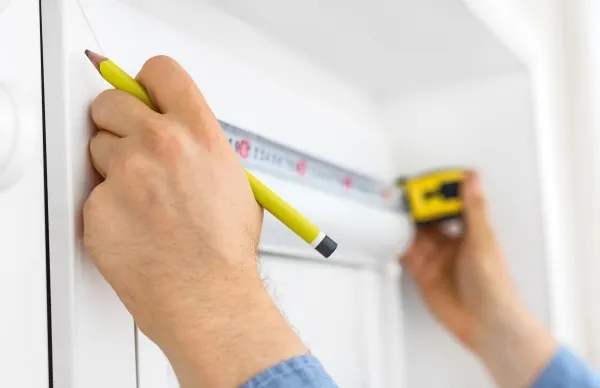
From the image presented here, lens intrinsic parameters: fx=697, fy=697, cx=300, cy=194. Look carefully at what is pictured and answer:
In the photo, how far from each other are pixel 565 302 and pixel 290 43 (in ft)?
1.74

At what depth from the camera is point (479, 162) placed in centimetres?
96

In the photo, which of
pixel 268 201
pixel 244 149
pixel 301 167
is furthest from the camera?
pixel 301 167

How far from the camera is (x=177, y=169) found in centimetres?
41

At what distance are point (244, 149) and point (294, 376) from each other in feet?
0.85

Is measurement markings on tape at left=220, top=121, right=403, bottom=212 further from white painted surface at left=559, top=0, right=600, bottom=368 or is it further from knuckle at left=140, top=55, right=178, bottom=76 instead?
white painted surface at left=559, top=0, right=600, bottom=368

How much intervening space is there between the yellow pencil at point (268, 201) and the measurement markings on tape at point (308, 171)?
5.3 inches

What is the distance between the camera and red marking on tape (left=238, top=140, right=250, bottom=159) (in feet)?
1.99

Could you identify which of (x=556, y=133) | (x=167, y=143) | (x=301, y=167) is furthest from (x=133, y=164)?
(x=556, y=133)

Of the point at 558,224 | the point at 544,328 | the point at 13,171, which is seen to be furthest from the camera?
the point at 558,224

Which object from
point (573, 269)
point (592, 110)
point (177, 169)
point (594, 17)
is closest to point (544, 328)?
point (573, 269)

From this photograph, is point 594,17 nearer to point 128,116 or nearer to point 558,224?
point 558,224

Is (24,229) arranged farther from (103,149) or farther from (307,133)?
(307,133)

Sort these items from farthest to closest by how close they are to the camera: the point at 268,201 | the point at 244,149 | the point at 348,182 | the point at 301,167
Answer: the point at 348,182, the point at 301,167, the point at 244,149, the point at 268,201

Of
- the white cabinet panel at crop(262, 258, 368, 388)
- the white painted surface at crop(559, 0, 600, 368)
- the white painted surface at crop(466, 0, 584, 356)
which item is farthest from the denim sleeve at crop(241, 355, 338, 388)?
the white painted surface at crop(559, 0, 600, 368)
